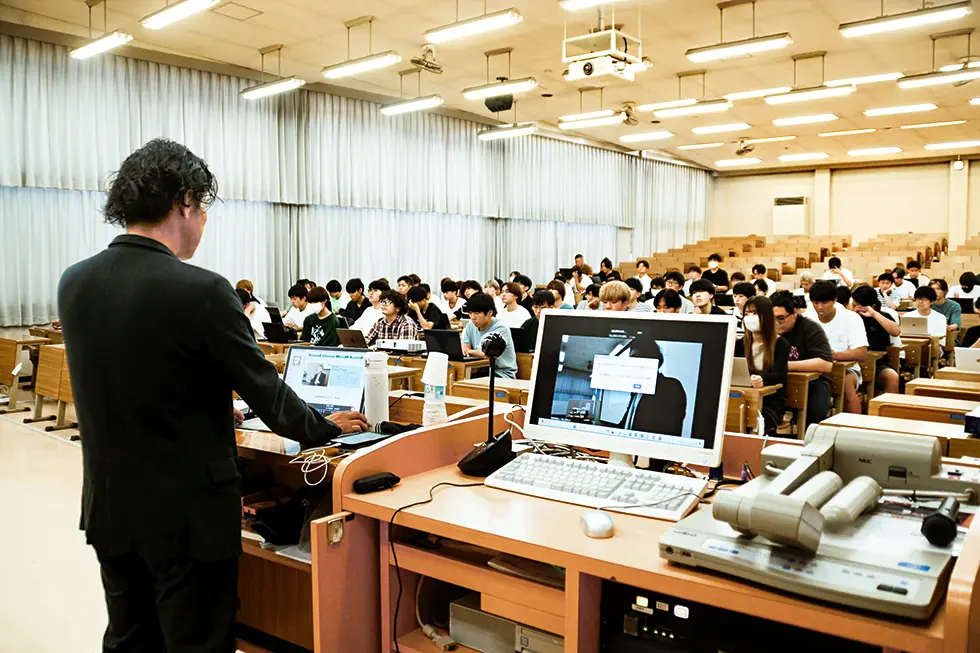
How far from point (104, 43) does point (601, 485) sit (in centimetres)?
691

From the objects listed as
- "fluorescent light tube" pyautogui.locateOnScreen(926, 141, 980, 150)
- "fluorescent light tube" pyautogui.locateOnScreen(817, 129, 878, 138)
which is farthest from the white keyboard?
"fluorescent light tube" pyautogui.locateOnScreen(926, 141, 980, 150)

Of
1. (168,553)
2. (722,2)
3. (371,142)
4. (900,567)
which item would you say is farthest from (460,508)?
(371,142)

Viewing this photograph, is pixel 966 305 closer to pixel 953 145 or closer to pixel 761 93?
pixel 761 93

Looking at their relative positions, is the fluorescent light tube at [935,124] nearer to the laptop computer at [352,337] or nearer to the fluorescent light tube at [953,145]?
the fluorescent light tube at [953,145]

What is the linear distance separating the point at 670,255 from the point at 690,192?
295 cm

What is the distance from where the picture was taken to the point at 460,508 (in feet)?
5.71

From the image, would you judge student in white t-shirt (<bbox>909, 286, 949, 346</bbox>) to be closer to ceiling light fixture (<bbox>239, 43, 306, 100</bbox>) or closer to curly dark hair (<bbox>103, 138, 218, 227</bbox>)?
ceiling light fixture (<bbox>239, 43, 306, 100</bbox>)

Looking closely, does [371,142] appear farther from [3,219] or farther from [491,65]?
[3,219]

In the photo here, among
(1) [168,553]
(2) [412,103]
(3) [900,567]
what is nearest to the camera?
(3) [900,567]

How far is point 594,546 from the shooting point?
150 centimetres

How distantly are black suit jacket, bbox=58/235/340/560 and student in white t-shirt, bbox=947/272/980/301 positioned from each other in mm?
10881

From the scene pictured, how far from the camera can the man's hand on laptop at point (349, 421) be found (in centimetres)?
216

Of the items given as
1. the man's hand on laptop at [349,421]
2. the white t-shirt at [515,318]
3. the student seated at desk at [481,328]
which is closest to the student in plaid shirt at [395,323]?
the student seated at desk at [481,328]

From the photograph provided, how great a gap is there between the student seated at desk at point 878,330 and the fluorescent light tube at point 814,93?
11.3 feet
